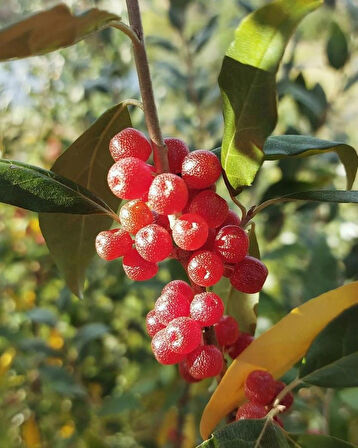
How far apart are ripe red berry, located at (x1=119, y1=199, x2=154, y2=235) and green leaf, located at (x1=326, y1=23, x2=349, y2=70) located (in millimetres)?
1300

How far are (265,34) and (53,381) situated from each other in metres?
1.31

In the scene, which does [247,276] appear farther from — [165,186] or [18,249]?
[18,249]

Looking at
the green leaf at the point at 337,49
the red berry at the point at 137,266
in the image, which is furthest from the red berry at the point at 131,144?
the green leaf at the point at 337,49

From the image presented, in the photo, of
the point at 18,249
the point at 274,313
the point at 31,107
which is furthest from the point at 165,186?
the point at 31,107

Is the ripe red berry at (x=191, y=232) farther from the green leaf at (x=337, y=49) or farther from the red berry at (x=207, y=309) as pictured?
the green leaf at (x=337, y=49)

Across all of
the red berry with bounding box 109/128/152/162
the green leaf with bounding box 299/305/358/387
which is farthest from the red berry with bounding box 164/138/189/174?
the green leaf with bounding box 299/305/358/387

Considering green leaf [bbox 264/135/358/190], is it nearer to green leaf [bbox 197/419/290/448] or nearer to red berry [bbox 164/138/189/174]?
red berry [bbox 164/138/189/174]

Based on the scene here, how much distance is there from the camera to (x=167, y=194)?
58 centimetres

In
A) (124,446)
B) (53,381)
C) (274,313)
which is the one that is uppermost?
(274,313)

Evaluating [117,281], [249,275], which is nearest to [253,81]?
[249,275]

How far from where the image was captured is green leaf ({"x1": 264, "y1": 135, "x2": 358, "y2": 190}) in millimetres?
654

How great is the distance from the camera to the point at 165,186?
1.93 ft

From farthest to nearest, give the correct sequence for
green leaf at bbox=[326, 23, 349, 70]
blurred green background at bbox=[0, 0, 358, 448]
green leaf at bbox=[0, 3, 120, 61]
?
1. green leaf at bbox=[326, 23, 349, 70]
2. blurred green background at bbox=[0, 0, 358, 448]
3. green leaf at bbox=[0, 3, 120, 61]

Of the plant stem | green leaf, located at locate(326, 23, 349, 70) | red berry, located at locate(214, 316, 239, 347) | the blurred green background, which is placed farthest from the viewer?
green leaf, located at locate(326, 23, 349, 70)
